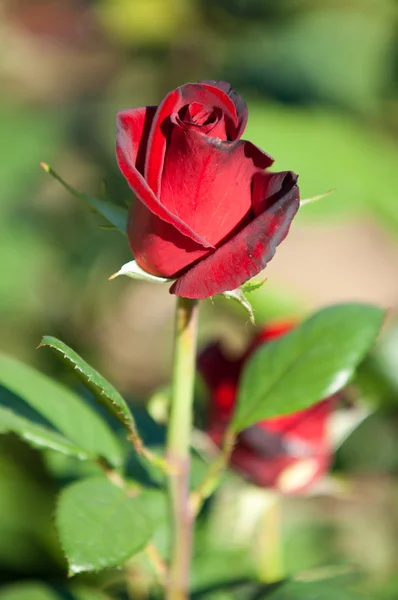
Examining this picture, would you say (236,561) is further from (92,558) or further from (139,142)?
(139,142)

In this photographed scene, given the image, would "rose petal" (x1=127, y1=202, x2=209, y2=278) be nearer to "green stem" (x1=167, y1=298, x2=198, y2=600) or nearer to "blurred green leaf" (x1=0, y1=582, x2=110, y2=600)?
"green stem" (x1=167, y1=298, x2=198, y2=600)

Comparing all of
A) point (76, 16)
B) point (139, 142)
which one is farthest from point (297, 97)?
point (139, 142)

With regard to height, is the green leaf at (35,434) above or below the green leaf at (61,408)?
below

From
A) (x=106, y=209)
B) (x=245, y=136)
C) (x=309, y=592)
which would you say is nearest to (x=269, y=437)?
(x=309, y=592)

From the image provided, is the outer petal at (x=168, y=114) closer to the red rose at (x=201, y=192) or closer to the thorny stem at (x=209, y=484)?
the red rose at (x=201, y=192)

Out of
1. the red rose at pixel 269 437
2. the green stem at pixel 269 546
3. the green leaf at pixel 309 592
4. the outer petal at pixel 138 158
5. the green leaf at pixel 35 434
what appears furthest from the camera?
the green stem at pixel 269 546

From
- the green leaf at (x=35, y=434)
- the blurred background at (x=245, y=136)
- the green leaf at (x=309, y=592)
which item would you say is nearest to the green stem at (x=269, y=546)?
the blurred background at (x=245, y=136)

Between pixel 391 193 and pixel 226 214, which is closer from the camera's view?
pixel 226 214
